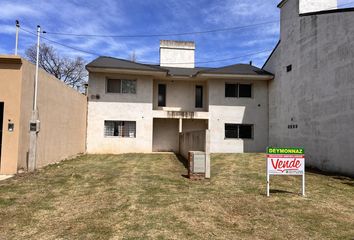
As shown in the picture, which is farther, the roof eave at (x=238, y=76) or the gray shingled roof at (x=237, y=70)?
the gray shingled roof at (x=237, y=70)

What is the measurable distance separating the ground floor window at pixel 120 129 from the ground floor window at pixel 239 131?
643 cm

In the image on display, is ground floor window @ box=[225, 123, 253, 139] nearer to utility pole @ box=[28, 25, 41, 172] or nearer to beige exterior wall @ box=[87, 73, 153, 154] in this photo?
beige exterior wall @ box=[87, 73, 153, 154]

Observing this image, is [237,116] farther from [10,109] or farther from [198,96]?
[10,109]

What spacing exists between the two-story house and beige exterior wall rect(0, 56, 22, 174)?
817cm

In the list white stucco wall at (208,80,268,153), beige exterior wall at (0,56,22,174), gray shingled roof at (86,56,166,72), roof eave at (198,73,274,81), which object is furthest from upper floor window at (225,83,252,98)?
beige exterior wall at (0,56,22,174)

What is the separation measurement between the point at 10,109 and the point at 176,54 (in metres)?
16.0

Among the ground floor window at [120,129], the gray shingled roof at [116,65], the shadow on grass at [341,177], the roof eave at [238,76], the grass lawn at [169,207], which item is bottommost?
the grass lawn at [169,207]

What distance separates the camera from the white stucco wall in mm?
20188

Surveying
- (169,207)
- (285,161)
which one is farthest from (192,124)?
(169,207)

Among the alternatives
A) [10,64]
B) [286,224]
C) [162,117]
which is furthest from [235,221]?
[162,117]

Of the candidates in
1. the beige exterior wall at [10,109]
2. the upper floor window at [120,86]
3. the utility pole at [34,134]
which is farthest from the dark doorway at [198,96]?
the beige exterior wall at [10,109]

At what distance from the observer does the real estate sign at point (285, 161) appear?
8398 mm

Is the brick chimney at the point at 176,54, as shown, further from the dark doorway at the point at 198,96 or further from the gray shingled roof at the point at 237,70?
the gray shingled roof at the point at 237,70

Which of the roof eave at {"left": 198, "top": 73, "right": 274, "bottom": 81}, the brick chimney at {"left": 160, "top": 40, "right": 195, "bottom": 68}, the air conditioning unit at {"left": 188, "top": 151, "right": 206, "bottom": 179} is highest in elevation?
the brick chimney at {"left": 160, "top": 40, "right": 195, "bottom": 68}
